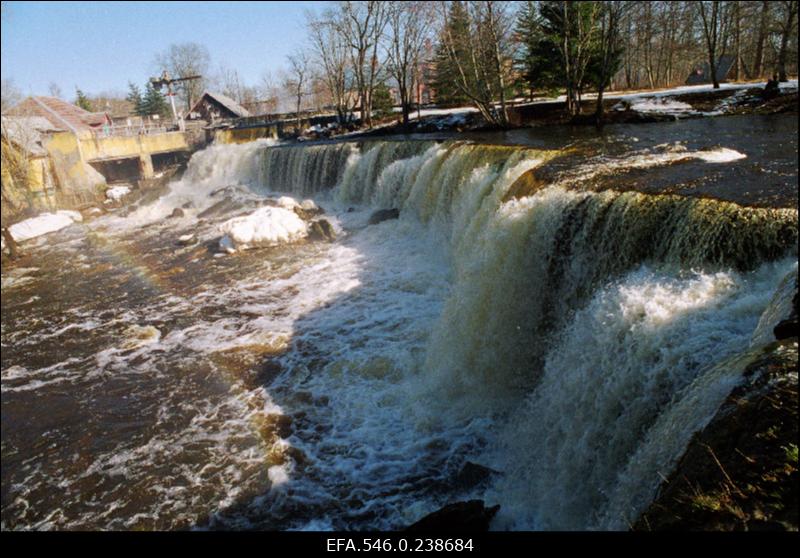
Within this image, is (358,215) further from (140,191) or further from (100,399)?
(140,191)

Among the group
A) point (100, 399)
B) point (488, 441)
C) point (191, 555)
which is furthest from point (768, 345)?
point (100, 399)

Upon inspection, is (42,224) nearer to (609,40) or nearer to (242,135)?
(242,135)

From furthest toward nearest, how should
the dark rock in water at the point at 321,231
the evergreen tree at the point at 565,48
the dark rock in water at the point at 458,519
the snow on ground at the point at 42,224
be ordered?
the snow on ground at the point at 42,224 → the evergreen tree at the point at 565,48 → the dark rock in water at the point at 321,231 → the dark rock in water at the point at 458,519

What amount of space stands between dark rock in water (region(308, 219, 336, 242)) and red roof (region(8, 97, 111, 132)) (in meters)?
24.9

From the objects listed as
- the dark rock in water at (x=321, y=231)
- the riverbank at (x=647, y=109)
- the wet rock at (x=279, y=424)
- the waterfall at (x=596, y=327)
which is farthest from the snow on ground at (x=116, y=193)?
the wet rock at (x=279, y=424)

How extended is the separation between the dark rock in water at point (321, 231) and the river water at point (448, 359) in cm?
265

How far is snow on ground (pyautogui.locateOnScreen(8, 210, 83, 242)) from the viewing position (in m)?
20.0

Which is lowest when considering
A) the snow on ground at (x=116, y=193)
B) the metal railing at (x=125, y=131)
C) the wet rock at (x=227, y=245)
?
Answer: the wet rock at (x=227, y=245)

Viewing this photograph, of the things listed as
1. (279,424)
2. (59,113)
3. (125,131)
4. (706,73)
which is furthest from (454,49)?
(59,113)

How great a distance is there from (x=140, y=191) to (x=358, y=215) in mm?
16265

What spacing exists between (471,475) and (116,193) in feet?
89.4

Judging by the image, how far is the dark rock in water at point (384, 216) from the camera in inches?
619

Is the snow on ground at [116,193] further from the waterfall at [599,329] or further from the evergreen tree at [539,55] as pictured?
the waterfall at [599,329]

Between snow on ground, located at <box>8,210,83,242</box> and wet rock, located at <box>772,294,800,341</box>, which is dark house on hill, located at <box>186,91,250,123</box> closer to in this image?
snow on ground, located at <box>8,210,83,242</box>
